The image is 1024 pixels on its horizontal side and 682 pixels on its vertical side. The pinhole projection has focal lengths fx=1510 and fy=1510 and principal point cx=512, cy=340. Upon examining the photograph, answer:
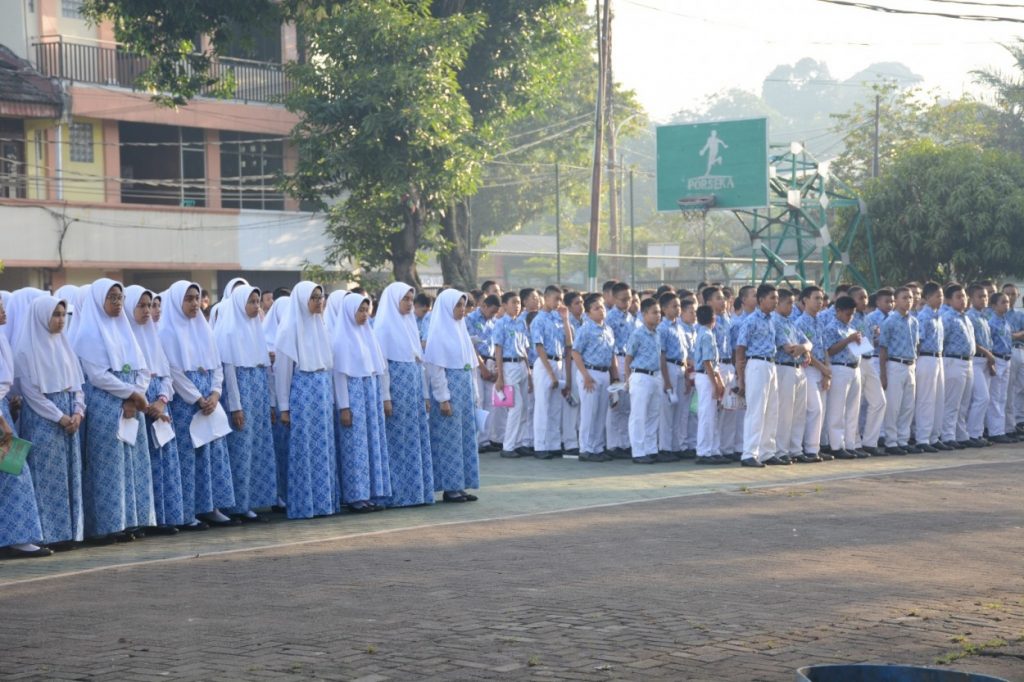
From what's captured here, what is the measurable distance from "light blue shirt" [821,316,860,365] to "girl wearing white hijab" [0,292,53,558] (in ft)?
33.6

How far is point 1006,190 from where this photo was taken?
2862 cm

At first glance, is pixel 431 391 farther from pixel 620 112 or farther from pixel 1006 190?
pixel 620 112

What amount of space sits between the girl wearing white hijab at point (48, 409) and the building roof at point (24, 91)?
20.8 meters

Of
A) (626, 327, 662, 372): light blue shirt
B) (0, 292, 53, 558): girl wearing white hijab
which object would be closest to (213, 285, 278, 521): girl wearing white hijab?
(0, 292, 53, 558): girl wearing white hijab

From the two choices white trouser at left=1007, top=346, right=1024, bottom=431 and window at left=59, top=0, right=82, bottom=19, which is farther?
window at left=59, top=0, right=82, bottom=19

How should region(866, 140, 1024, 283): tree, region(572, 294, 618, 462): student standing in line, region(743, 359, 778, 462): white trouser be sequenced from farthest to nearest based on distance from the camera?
region(866, 140, 1024, 283): tree < region(572, 294, 618, 462): student standing in line < region(743, 359, 778, 462): white trouser

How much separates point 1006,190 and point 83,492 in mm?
21590

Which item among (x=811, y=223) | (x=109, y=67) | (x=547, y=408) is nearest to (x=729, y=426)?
(x=547, y=408)

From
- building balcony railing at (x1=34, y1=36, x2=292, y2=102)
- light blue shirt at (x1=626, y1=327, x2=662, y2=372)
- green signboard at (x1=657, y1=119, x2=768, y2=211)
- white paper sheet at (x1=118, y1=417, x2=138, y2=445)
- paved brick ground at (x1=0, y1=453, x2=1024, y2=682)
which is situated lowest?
paved brick ground at (x1=0, y1=453, x2=1024, y2=682)

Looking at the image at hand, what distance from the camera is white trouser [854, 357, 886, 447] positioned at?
18.8 meters

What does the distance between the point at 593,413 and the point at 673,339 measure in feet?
4.62

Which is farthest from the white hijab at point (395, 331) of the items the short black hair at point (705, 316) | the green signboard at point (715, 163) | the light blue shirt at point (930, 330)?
the green signboard at point (715, 163)

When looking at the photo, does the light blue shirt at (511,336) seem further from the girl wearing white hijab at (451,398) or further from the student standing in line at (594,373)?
the girl wearing white hijab at (451,398)

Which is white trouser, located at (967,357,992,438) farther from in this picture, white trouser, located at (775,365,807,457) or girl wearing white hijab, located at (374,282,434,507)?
girl wearing white hijab, located at (374,282,434,507)
